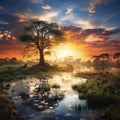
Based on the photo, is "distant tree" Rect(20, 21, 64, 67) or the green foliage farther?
"distant tree" Rect(20, 21, 64, 67)

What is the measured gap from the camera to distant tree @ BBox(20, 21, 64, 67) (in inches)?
2462

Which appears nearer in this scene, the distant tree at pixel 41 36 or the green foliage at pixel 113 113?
the green foliage at pixel 113 113

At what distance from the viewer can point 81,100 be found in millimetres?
17281

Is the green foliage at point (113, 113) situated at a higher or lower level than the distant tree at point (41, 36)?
lower

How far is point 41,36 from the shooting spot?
63469 millimetres

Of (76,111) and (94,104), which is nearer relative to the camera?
(76,111)

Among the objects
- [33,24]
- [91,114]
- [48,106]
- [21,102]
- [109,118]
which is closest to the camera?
[109,118]

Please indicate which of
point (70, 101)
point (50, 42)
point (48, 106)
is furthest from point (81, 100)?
point (50, 42)

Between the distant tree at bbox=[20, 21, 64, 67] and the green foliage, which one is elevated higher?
the distant tree at bbox=[20, 21, 64, 67]

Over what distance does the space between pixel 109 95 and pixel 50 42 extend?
49.4 m

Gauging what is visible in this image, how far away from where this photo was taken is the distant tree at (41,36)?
6253 centimetres

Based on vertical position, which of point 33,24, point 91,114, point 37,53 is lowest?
point 91,114

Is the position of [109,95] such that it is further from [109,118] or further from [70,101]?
[109,118]

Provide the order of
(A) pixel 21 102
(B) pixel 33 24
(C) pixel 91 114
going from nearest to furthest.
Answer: (C) pixel 91 114
(A) pixel 21 102
(B) pixel 33 24
